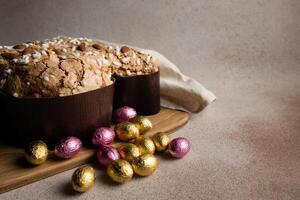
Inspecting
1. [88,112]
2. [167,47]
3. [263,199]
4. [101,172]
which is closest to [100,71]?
[88,112]

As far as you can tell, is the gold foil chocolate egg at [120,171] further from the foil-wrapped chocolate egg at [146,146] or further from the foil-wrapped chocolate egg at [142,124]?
the foil-wrapped chocolate egg at [142,124]

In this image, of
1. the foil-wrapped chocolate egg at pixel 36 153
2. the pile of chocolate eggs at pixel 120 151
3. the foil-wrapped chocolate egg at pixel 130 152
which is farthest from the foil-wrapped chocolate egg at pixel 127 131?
the foil-wrapped chocolate egg at pixel 36 153

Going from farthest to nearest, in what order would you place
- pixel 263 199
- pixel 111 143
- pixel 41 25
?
pixel 41 25
pixel 111 143
pixel 263 199

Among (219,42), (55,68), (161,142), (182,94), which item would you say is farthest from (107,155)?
(219,42)

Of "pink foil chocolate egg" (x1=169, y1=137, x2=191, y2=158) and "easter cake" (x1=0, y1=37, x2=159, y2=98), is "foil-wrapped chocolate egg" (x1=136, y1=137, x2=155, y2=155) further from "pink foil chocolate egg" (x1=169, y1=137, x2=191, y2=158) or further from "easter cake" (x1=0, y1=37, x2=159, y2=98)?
"easter cake" (x1=0, y1=37, x2=159, y2=98)

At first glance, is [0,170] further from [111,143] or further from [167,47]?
[167,47]

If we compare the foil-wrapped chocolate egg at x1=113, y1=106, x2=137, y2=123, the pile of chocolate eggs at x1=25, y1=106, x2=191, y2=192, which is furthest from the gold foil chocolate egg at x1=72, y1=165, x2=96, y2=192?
the foil-wrapped chocolate egg at x1=113, y1=106, x2=137, y2=123

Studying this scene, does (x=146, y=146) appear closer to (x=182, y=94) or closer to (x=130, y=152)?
(x=130, y=152)
